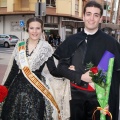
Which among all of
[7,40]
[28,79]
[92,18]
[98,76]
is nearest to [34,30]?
[28,79]

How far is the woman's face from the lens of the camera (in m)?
3.40

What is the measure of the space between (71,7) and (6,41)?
10058 mm

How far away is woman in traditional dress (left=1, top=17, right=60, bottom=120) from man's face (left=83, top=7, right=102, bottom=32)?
75 cm

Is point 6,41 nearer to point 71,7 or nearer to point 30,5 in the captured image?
point 30,5

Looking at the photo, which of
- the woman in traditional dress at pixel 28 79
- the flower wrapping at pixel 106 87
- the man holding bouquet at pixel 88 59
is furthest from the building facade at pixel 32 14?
the flower wrapping at pixel 106 87

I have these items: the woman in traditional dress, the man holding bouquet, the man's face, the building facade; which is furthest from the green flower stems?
the building facade

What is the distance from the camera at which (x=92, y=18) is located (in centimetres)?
256

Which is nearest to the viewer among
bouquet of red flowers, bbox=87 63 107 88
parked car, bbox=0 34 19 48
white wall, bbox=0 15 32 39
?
bouquet of red flowers, bbox=87 63 107 88

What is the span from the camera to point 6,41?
27.1 metres

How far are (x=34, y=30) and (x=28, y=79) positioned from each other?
0.55 m

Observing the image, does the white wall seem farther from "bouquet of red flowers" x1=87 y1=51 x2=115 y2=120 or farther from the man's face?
"bouquet of red flowers" x1=87 y1=51 x2=115 y2=120

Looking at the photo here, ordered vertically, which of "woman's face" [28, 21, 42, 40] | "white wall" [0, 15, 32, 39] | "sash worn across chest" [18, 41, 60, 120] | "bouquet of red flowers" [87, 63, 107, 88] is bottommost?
"white wall" [0, 15, 32, 39]

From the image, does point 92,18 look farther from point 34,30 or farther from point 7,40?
point 7,40

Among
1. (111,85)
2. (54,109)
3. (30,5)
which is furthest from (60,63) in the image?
(30,5)
